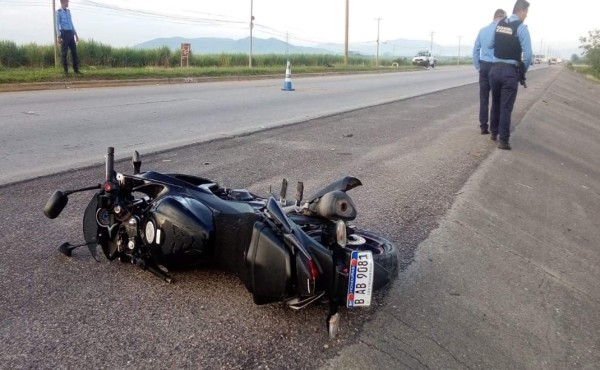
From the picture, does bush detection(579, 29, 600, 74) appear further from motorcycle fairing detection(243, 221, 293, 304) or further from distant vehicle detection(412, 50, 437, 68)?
motorcycle fairing detection(243, 221, 293, 304)

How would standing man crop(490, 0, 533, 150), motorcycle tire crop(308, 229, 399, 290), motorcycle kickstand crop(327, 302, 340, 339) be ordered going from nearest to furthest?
motorcycle kickstand crop(327, 302, 340, 339) < motorcycle tire crop(308, 229, 399, 290) < standing man crop(490, 0, 533, 150)

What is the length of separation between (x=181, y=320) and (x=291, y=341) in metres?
0.57

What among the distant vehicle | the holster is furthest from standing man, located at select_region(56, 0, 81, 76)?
the distant vehicle

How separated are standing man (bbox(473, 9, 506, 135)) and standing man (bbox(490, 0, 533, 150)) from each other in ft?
0.69

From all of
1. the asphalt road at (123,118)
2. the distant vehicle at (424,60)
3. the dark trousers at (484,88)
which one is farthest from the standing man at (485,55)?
the distant vehicle at (424,60)

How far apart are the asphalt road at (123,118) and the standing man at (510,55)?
390 cm

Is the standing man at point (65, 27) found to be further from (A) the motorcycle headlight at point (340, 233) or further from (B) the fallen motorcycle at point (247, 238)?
(A) the motorcycle headlight at point (340, 233)

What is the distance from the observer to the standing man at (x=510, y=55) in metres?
7.86

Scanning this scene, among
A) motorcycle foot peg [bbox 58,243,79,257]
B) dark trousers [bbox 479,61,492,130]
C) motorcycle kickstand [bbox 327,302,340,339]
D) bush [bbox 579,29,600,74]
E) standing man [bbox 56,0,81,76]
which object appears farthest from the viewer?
bush [bbox 579,29,600,74]

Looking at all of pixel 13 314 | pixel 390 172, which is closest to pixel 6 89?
pixel 390 172

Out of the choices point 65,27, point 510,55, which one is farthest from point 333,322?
point 65,27

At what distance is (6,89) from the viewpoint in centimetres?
1481

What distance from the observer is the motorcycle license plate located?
2.49 meters

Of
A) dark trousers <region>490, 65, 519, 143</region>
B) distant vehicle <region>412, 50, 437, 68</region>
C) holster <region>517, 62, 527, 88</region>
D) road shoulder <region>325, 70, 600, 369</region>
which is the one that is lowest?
road shoulder <region>325, 70, 600, 369</region>
